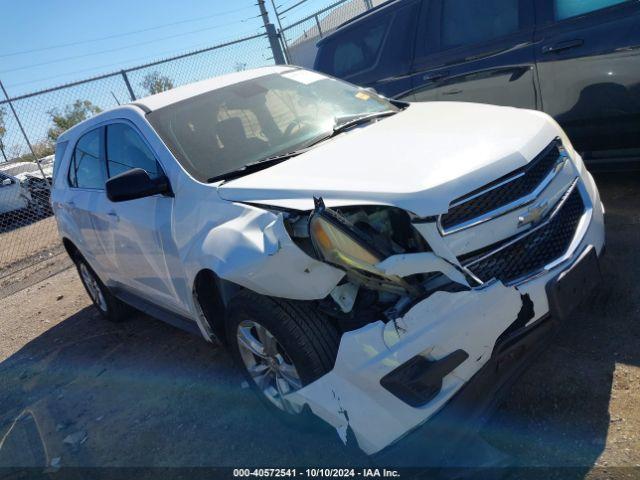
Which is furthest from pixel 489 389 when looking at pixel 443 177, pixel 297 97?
pixel 297 97

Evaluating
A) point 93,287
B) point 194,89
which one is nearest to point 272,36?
point 93,287

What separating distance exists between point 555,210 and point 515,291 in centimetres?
57

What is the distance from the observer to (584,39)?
4078 millimetres

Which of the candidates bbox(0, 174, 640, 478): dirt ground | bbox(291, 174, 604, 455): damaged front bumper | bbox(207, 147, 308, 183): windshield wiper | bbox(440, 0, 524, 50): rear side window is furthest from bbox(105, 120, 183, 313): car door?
bbox(440, 0, 524, 50): rear side window

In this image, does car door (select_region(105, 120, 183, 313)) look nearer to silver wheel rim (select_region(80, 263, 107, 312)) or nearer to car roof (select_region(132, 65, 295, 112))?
car roof (select_region(132, 65, 295, 112))

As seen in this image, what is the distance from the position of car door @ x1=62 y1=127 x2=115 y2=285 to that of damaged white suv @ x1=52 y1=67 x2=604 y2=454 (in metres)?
0.80

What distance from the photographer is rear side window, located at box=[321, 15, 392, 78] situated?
18.1 feet

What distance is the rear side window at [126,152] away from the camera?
3.45 meters

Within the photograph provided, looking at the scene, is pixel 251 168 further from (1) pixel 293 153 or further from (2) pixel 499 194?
(2) pixel 499 194

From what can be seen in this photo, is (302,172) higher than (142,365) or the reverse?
higher

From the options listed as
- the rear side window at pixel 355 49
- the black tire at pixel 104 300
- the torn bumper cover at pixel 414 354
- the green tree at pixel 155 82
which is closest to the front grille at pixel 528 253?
the torn bumper cover at pixel 414 354

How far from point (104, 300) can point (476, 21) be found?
13.4 ft

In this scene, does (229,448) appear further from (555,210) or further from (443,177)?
(555,210)

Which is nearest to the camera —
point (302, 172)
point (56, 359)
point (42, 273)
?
point (302, 172)
